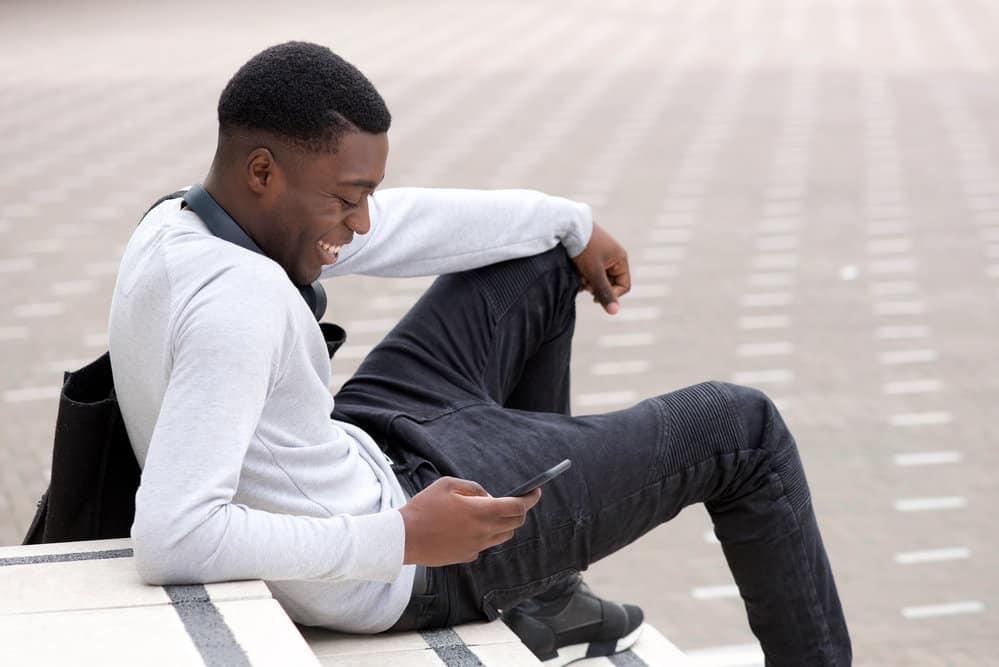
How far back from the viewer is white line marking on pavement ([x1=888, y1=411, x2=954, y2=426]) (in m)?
4.57

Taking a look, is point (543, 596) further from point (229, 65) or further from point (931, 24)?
point (931, 24)

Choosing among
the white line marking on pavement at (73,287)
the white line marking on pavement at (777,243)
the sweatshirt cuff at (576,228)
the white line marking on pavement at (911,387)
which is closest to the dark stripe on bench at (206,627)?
the sweatshirt cuff at (576,228)

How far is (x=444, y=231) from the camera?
254 cm

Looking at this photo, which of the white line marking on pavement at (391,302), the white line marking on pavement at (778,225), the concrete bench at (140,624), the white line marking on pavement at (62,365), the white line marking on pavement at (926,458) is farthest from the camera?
the white line marking on pavement at (778,225)

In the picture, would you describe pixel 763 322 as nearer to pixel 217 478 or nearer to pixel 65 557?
pixel 65 557

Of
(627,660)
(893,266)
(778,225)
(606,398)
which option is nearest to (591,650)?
(627,660)

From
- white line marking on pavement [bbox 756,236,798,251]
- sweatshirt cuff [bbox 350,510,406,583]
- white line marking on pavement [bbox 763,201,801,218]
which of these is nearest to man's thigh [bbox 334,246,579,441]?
sweatshirt cuff [bbox 350,510,406,583]

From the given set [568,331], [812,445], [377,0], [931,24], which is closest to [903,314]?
[812,445]

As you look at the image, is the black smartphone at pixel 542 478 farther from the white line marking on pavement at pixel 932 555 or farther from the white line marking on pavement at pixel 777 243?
the white line marking on pavement at pixel 777 243

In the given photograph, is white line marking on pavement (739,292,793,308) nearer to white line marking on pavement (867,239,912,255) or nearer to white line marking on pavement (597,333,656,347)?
white line marking on pavement (597,333,656,347)

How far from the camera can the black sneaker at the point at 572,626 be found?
2627 mm

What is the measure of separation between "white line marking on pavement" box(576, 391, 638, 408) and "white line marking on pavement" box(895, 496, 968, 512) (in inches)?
42.8

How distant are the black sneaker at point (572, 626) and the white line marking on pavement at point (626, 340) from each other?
106 inches

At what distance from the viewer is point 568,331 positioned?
2.69 m
